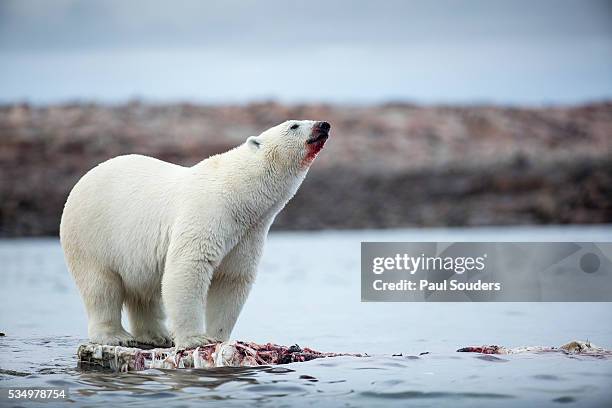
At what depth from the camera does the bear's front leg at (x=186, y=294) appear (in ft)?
23.7

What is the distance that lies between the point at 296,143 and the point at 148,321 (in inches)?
79.7

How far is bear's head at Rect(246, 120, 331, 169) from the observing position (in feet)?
24.5

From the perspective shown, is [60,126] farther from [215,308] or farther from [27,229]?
[215,308]

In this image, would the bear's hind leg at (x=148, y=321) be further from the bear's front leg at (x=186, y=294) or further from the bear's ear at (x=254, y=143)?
the bear's ear at (x=254, y=143)

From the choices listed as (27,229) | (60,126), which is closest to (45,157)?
(60,126)

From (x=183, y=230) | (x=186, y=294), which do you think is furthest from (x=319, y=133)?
(x=186, y=294)

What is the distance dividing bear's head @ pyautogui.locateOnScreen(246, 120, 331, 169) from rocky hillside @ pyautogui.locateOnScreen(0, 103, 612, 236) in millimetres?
16845

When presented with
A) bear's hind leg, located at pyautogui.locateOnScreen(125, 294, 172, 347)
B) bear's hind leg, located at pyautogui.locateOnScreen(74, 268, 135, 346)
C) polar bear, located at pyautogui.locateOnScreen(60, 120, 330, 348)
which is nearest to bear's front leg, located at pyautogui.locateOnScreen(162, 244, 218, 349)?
polar bear, located at pyautogui.locateOnScreen(60, 120, 330, 348)

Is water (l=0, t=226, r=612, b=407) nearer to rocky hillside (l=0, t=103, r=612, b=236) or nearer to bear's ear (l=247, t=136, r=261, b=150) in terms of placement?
bear's ear (l=247, t=136, r=261, b=150)

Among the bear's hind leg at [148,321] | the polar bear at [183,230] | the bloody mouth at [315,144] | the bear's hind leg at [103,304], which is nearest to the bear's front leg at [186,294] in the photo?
the polar bear at [183,230]

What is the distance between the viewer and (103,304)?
7.80 meters

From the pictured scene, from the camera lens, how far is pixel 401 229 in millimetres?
24297

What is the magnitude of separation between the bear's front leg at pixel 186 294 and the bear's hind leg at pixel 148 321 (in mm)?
868

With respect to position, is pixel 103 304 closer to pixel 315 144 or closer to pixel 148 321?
pixel 148 321
